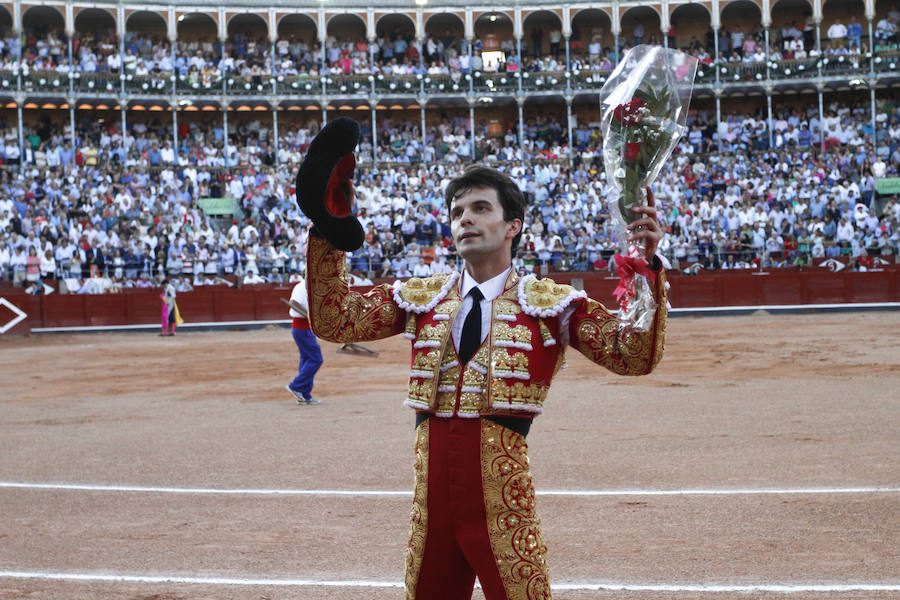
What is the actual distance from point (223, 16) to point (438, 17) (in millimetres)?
7608

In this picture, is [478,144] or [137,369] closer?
[137,369]

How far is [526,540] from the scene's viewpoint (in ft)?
7.66

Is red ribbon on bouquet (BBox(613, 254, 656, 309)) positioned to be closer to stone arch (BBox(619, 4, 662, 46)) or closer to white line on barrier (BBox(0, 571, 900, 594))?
white line on barrier (BBox(0, 571, 900, 594))

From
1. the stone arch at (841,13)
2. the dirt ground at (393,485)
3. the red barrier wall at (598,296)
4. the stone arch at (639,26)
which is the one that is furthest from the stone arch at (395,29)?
the dirt ground at (393,485)

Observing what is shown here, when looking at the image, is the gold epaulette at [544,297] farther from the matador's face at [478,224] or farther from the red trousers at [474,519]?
the red trousers at [474,519]

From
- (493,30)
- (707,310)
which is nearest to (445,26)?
(493,30)

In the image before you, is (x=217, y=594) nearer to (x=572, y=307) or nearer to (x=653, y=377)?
(x=572, y=307)

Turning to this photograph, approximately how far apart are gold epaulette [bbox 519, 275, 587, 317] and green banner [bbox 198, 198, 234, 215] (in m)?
26.9

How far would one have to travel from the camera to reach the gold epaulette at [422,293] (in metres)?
2.55

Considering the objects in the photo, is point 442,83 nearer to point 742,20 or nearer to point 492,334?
point 742,20

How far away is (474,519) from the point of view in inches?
92.9

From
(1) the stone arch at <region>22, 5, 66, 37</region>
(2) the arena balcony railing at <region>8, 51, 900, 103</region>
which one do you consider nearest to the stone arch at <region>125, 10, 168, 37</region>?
(1) the stone arch at <region>22, 5, 66, 37</region>

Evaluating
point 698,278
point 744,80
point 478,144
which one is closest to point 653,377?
point 698,278

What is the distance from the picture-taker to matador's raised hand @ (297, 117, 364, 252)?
93.7 inches
